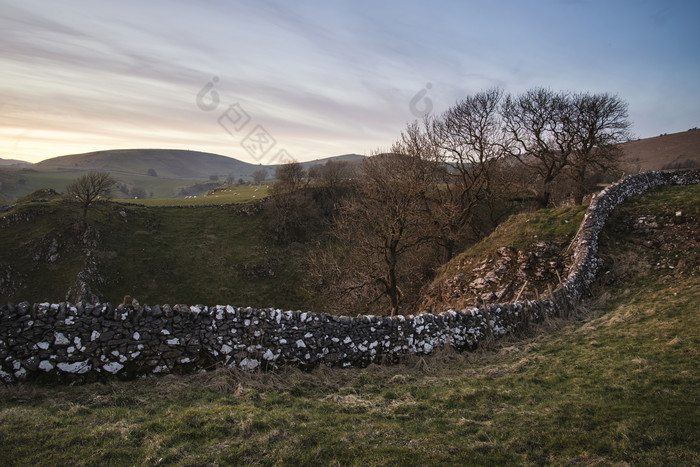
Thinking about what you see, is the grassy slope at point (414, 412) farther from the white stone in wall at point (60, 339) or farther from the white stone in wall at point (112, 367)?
the white stone in wall at point (60, 339)

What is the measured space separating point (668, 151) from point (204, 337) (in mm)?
108118

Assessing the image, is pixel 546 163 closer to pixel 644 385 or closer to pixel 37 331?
pixel 644 385

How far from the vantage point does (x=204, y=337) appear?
341 inches

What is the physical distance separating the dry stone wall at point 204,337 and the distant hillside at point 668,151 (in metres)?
70.8

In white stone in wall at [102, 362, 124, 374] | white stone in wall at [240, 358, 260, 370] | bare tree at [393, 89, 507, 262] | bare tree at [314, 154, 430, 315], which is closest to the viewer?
white stone in wall at [102, 362, 124, 374]

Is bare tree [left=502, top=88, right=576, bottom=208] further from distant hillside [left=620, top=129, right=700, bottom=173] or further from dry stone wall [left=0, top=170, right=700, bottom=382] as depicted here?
distant hillside [left=620, top=129, right=700, bottom=173]

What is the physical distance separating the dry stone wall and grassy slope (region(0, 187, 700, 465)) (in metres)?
0.48

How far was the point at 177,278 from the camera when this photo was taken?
3275cm

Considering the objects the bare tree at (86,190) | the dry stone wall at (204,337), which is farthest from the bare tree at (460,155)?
the bare tree at (86,190)

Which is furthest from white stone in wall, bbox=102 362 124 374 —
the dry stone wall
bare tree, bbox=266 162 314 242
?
bare tree, bbox=266 162 314 242

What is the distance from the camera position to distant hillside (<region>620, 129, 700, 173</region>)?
66588 mm

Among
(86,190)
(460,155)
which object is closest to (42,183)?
(86,190)

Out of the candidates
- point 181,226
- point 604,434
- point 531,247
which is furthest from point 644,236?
point 181,226

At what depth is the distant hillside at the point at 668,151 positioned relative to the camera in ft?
218
